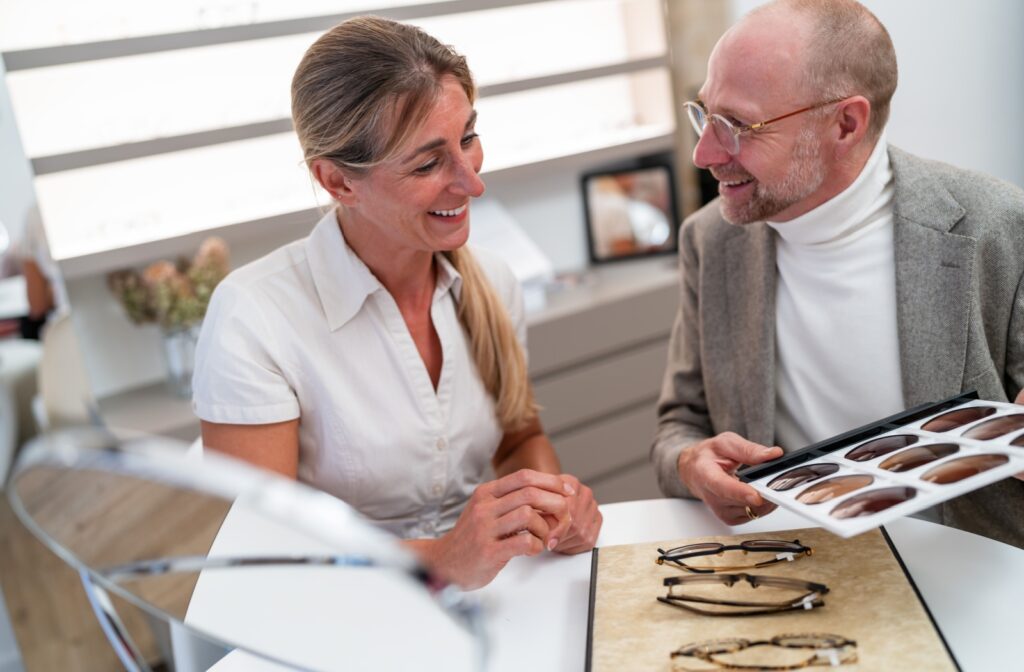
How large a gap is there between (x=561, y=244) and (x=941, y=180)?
2463mm

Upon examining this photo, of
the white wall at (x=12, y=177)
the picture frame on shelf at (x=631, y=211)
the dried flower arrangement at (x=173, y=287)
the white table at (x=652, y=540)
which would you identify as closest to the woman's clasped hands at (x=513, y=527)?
the white table at (x=652, y=540)

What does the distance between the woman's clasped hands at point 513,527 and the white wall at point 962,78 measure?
158 centimetres

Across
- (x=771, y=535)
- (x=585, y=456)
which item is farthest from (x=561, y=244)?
(x=771, y=535)

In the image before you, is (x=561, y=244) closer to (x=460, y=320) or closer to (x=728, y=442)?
(x=460, y=320)

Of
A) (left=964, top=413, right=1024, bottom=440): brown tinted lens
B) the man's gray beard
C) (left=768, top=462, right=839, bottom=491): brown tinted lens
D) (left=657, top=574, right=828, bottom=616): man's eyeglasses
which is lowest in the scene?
(left=657, top=574, right=828, bottom=616): man's eyeglasses

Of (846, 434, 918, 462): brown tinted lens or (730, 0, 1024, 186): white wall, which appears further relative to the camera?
(730, 0, 1024, 186): white wall

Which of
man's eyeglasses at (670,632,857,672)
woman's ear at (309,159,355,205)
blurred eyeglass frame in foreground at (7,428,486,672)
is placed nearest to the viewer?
blurred eyeglass frame in foreground at (7,428,486,672)

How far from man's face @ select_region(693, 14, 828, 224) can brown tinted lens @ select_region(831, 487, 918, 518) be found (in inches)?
25.4

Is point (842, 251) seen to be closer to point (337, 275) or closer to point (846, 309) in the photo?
point (846, 309)

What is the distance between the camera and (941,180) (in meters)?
1.50

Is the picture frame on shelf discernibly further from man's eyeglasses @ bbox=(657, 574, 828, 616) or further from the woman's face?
man's eyeglasses @ bbox=(657, 574, 828, 616)

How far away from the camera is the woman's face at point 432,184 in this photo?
1488mm

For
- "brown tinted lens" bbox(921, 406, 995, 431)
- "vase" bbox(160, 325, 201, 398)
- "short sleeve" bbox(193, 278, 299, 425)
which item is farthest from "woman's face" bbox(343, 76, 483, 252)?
"vase" bbox(160, 325, 201, 398)

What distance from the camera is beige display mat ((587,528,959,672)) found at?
2.97 feet
